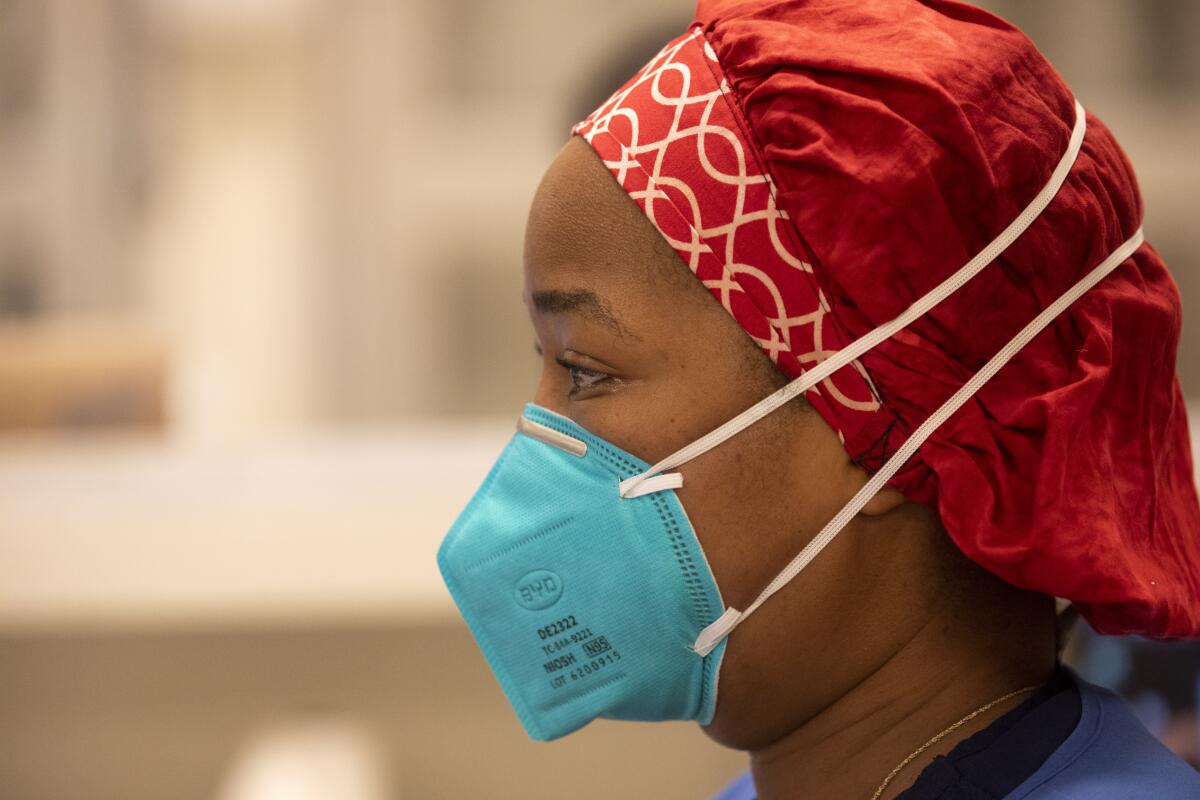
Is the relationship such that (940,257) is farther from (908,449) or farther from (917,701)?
(917,701)

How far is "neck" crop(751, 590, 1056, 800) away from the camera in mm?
1007

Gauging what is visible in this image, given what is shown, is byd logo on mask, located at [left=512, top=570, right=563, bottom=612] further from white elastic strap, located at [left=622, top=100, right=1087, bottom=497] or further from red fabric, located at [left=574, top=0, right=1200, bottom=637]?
red fabric, located at [left=574, top=0, right=1200, bottom=637]

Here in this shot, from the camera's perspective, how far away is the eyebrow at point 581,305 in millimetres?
1014

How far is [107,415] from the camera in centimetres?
246

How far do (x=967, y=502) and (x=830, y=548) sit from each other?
0.12 metres

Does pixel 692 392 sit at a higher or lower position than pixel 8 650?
higher

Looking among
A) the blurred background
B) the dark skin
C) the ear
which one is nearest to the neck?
the dark skin

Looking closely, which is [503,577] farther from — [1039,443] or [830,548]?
[1039,443]

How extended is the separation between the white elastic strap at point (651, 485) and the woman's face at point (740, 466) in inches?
0.5

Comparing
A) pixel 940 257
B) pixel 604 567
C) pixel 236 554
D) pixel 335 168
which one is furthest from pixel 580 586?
pixel 335 168

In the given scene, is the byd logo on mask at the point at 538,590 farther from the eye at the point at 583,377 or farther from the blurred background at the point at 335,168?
the blurred background at the point at 335,168

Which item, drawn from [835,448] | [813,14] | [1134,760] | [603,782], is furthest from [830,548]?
[603,782]

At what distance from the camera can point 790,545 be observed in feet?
3.24

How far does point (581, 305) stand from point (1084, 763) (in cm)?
58
